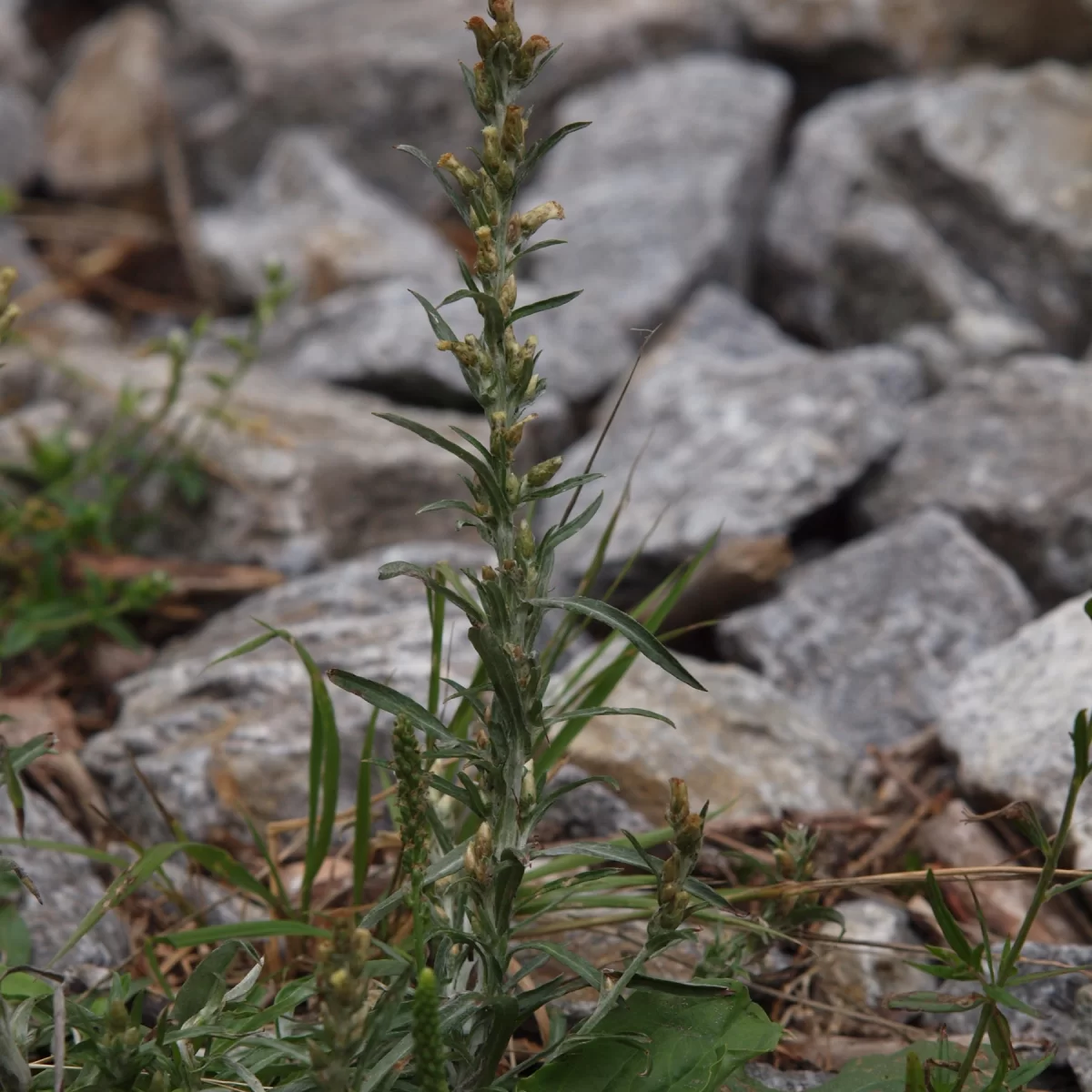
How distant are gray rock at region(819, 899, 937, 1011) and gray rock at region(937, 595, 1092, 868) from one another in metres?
0.34

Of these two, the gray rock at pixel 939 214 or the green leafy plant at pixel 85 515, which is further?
the gray rock at pixel 939 214

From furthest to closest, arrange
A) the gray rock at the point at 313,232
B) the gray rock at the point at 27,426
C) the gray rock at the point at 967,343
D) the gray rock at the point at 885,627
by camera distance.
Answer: the gray rock at the point at 313,232
the gray rock at the point at 967,343
the gray rock at the point at 27,426
the gray rock at the point at 885,627

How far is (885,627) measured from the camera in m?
2.80

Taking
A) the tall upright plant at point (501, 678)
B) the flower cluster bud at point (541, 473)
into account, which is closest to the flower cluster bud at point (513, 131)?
the tall upright plant at point (501, 678)

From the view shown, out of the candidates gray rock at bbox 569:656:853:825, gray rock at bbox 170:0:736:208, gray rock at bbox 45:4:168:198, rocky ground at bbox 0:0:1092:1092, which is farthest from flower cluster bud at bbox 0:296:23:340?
gray rock at bbox 45:4:168:198

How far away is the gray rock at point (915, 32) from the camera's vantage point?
4.98m

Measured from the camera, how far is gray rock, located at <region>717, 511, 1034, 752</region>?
2678 mm

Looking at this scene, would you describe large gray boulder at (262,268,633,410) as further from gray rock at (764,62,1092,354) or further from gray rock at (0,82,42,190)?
gray rock at (0,82,42,190)

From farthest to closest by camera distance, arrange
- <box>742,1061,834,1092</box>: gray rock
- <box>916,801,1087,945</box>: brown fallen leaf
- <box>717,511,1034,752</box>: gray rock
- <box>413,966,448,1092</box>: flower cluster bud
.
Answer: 1. <box>717,511,1034,752</box>: gray rock
2. <box>916,801,1087,945</box>: brown fallen leaf
3. <box>742,1061,834,1092</box>: gray rock
4. <box>413,966,448,1092</box>: flower cluster bud

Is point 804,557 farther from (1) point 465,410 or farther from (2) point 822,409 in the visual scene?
(1) point 465,410

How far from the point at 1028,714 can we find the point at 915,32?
384 cm

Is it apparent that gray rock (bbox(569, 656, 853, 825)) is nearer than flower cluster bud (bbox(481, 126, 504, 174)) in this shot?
No

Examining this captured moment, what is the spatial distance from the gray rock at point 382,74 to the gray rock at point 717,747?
10.7ft

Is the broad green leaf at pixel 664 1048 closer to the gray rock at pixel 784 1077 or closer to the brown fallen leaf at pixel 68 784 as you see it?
the gray rock at pixel 784 1077
